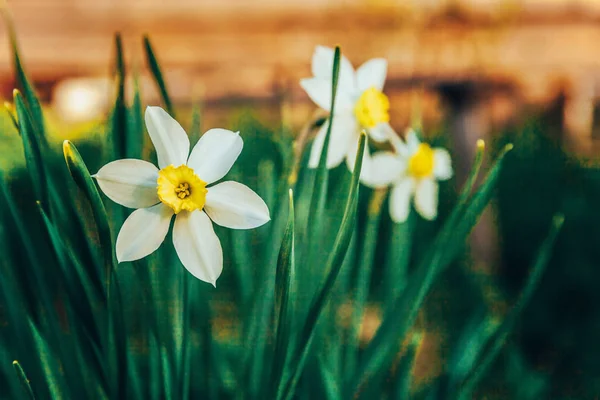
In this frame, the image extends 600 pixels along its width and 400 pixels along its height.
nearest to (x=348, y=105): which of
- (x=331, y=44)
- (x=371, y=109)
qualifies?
(x=371, y=109)

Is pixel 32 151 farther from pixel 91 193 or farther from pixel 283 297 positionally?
pixel 283 297

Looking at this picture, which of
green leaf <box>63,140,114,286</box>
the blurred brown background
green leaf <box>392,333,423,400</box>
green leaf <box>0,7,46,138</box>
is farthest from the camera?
the blurred brown background

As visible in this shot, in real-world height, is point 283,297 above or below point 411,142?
below

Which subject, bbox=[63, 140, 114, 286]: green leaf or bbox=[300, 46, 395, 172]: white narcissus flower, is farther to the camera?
bbox=[300, 46, 395, 172]: white narcissus flower

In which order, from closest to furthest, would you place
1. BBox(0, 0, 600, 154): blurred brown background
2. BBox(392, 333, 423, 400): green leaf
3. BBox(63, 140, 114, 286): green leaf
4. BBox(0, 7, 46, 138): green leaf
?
BBox(63, 140, 114, 286): green leaf < BBox(0, 7, 46, 138): green leaf < BBox(392, 333, 423, 400): green leaf < BBox(0, 0, 600, 154): blurred brown background

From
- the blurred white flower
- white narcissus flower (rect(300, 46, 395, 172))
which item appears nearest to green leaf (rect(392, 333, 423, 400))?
the blurred white flower

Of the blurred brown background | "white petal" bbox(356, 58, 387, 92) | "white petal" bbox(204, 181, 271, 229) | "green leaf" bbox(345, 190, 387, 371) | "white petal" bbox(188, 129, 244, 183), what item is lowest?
"green leaf" bbox(345, 190, 387, 371)

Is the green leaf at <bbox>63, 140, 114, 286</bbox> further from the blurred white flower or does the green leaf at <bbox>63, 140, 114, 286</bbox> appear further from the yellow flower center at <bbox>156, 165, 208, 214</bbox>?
the blurred white flower
